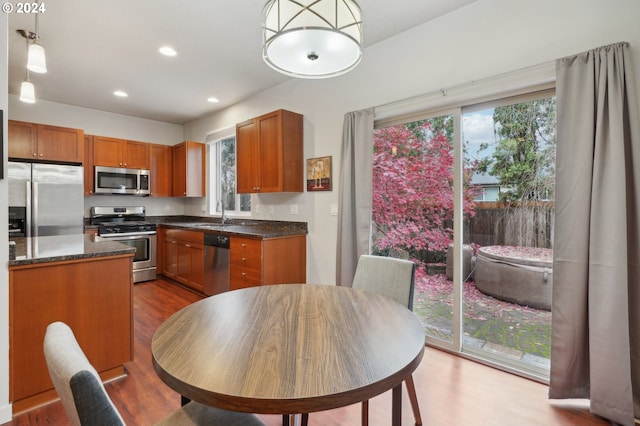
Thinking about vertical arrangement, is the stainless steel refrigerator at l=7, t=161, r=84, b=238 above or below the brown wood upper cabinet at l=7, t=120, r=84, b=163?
below

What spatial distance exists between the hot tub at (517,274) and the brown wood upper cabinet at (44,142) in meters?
5.03

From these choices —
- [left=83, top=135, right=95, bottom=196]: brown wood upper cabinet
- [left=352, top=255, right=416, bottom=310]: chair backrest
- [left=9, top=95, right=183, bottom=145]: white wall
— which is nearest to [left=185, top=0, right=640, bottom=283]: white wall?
[left=352, top=255, right=416, bottom=310]: chair backrest

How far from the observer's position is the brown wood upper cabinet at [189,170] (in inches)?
197

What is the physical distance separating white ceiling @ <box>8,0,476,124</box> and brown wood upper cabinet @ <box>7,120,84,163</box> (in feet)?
1.68

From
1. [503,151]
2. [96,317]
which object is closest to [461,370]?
[503,151]

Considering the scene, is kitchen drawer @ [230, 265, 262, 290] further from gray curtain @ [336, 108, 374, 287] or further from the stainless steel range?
the stainless steel range

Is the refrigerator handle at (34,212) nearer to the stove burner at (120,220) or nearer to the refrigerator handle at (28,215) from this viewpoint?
the refrigerator handle at (28,215)

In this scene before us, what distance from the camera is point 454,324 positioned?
2479 mm

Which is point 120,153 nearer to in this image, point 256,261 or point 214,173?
point 214,173

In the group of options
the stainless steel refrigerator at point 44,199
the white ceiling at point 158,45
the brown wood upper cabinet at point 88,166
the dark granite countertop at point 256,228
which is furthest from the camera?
the brown wood upper cabinet at point 88,166

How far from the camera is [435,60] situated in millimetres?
2457

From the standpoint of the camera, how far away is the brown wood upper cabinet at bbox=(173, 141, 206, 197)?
5008 mm

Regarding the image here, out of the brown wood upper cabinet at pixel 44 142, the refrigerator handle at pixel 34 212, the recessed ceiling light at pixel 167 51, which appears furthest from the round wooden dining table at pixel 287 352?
the brown wood upper cabinet at pixel 44 142

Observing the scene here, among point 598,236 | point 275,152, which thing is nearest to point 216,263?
point 275,152
